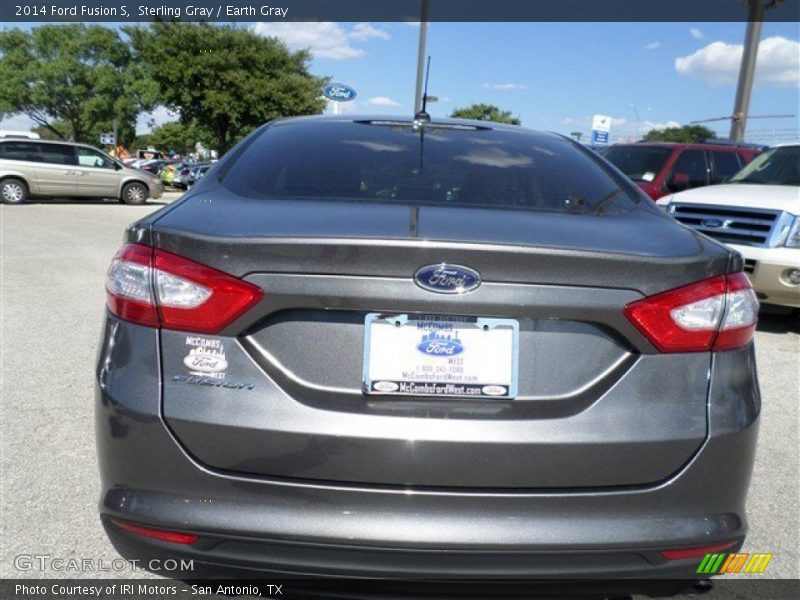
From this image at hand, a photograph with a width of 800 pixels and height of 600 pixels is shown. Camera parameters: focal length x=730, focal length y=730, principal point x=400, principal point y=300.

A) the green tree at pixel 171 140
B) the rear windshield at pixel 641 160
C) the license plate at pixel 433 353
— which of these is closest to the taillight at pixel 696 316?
the license plate at pixel 433 353

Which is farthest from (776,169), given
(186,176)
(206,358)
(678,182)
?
(186,176)

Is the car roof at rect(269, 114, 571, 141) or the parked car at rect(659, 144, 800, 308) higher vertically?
the car roof at rect(269, 114, 571, 141)

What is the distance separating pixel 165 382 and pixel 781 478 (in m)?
3.07

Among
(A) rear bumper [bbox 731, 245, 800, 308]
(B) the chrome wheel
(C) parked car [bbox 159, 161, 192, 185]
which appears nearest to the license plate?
(A) rear bumper [bbox 731, 245, 800, 308]

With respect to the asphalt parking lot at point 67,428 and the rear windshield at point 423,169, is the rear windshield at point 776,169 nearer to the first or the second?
the asphalt parking lot at point 67,428

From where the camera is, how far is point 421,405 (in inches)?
70.7

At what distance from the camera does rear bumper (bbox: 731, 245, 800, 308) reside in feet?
20.4

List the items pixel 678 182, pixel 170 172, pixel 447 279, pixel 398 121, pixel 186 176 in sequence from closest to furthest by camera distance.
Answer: pixel 447 279, pixel 398 121, pixel 678 182, pixel 186 176, pixel 170 172

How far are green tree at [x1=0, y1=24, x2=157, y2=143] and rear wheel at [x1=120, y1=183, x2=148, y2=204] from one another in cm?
2462

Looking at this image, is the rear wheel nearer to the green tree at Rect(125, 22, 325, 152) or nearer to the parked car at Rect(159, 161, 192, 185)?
the green tree at Rect(125, 22, 325, 152)

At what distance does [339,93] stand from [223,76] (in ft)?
51.2

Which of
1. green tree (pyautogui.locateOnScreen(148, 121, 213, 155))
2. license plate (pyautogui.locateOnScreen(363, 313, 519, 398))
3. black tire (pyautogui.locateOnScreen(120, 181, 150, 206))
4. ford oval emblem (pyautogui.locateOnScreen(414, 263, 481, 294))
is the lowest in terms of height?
green tree (pyautogui.locateOnScreen(148, 121, 213, 155))

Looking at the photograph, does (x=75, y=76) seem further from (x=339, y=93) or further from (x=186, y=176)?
(x=339, y=93)

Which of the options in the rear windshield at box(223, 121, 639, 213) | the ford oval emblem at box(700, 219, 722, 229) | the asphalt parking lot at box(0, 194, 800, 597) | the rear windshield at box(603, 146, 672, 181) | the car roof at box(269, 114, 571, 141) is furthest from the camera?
the rear windshield at box(603, 146, 672, 181)
